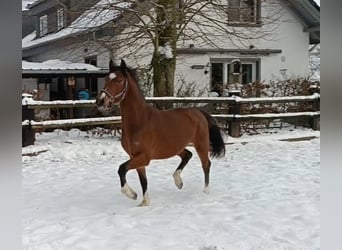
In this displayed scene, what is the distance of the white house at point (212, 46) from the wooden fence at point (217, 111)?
0.98 m

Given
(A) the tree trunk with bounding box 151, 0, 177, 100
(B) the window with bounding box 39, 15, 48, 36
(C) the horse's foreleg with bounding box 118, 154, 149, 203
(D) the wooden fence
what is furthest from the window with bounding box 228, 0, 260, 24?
(C) the horse's foreleg with bounding box 118, 154, 149, 203

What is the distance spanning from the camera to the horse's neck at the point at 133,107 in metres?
2.32

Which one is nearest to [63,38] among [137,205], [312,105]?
[312,105]

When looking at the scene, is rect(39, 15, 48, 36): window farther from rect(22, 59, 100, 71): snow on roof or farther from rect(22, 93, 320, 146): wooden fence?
rect(22, 93, 320, 146): wooden fence

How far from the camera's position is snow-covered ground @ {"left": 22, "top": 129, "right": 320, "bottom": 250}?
180 cm

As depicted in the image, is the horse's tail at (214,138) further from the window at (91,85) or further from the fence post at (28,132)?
the window at (91,85)

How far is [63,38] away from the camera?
5.66 meters

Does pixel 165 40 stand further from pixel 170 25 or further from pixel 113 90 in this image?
pixel 113 90

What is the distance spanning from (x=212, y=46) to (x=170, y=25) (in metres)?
2.39

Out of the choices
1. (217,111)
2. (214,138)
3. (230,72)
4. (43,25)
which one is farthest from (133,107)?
(43,25)

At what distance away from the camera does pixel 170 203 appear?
242 cm

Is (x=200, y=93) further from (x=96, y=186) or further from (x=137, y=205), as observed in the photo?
(x=137, y=205)

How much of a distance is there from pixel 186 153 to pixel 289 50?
192 inches

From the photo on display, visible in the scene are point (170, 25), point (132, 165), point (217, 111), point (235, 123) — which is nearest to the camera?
point (132, 165)
